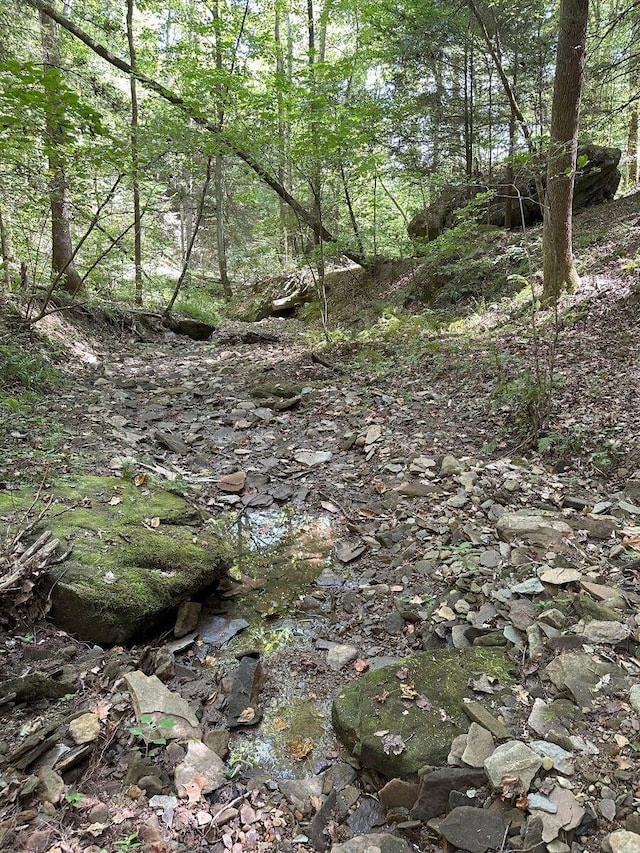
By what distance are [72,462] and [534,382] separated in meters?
5.23

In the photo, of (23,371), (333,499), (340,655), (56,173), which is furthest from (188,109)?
(340,655)

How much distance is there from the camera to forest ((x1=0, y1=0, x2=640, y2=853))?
7.73 feet

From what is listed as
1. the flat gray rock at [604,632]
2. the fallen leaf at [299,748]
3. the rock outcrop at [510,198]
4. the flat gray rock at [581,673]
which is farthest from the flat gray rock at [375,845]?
the rock outcrop at [510,198]

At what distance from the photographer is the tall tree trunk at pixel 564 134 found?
701 cm

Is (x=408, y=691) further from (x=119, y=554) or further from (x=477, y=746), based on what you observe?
(x=119, y=554)

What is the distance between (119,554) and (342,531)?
2131mm

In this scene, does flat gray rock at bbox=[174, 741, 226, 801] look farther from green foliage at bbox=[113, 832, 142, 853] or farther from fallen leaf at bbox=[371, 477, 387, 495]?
fallen leaf at bbox=[371, 477, 387, 495]

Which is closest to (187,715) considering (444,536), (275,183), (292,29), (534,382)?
(444,536)

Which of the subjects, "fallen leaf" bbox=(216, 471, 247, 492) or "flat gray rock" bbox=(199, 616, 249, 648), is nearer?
"flat gray rock" bbox=(199, 616, 249, 648)

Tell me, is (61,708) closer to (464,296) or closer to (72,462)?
(72,462)

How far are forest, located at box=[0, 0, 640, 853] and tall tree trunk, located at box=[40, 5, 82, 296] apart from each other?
0.23 feet

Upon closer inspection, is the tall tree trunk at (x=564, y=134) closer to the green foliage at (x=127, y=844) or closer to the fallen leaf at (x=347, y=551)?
the fallen leaf at (x=347, y=551)

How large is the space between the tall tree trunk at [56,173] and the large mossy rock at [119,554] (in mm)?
3943

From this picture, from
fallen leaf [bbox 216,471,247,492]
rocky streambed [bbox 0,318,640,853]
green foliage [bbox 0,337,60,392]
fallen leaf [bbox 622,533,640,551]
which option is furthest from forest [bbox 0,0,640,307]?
fallen leaf [bbox 622,533,640,551]
